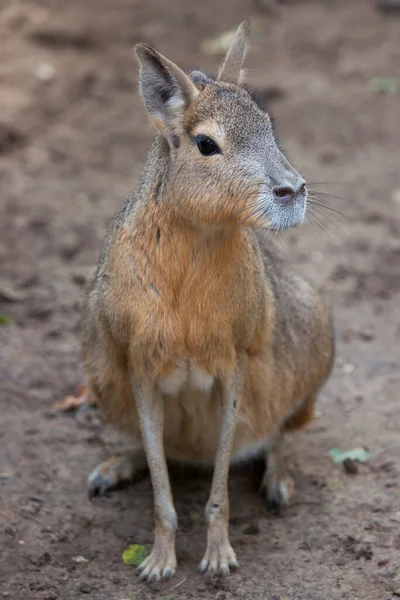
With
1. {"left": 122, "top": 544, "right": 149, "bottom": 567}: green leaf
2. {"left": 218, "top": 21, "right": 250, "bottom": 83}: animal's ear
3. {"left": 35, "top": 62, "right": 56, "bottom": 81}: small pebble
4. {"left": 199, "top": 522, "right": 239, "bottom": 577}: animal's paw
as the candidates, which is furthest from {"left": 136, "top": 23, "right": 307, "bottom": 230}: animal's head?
{"left": 35, "top": 62, "right": 56, "bottom": 81}: small pebble

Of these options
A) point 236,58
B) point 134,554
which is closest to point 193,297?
point 236,58

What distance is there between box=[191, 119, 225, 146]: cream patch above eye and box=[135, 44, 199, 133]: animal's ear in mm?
133

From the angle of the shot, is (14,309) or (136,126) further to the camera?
(136,126)

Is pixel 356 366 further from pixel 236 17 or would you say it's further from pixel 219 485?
pixel 236 17

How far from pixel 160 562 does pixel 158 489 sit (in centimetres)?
31

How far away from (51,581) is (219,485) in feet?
2.71

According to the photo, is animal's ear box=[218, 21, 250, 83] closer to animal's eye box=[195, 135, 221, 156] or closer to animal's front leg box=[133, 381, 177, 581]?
animal's eye box=[195, 135, 221, 156]

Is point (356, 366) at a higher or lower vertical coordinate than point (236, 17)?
lower

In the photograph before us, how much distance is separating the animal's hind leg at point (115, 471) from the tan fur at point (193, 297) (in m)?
0.33

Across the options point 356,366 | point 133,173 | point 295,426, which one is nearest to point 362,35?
point 133,173

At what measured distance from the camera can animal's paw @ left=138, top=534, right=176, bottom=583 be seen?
178 inches

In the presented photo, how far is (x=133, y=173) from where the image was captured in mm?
8977

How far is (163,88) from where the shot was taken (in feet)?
13.6

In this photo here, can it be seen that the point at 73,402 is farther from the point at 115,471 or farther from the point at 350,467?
the point at 350,467
